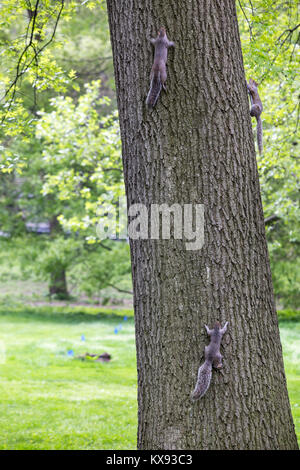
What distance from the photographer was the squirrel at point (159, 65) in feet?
7.66

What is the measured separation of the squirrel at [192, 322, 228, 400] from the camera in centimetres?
222

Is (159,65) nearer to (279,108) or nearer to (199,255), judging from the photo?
(199,255)

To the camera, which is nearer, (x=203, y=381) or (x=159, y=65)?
(x=203, y=381)

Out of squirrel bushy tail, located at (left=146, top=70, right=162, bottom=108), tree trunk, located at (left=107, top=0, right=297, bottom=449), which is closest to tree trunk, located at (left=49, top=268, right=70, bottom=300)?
tree trunk, located at (left=107, top=0, right=297, bottom=449)

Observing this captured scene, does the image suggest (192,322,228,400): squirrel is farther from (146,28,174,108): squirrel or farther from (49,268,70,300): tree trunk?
(49,268,70,300): tree trunk

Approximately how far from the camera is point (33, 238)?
51.2 ft

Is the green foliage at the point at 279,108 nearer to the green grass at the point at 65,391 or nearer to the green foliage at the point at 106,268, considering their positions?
the green grass at the point at 65,391

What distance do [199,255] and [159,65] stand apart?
96 cm

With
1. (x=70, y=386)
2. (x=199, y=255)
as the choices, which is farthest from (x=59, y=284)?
(x=199, y=255)

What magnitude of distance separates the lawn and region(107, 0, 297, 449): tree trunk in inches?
109

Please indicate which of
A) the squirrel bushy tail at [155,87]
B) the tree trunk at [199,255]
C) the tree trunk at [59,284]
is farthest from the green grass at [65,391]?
the squirrel bushy tail at [155,87]

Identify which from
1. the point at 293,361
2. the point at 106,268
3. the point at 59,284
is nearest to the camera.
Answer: the point at 293,361

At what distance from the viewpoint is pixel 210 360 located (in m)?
2.24
